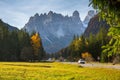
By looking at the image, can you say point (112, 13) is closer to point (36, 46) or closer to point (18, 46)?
point (18, 46)

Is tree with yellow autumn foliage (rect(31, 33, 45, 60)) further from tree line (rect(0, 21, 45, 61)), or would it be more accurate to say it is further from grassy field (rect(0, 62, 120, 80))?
grassy field (rect(0, 62, 120, 80))

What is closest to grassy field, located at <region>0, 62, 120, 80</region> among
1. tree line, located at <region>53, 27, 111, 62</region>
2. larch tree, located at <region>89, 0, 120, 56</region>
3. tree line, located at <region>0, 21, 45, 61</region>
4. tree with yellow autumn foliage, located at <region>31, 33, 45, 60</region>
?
larch tree, located at <region>89, 0, 120, 56</region>

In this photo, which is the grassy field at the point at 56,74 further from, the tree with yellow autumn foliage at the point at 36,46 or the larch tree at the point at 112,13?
the tree with yellow autumn foliage at the point at 36,46

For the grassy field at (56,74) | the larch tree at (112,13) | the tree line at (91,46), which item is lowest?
the grassy field at (56,74)

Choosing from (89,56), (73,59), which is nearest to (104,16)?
(89,56)

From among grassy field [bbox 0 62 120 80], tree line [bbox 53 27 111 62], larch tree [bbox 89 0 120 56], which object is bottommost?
grassy field [bbox 0 62 120 80]

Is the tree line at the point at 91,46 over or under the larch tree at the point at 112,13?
over

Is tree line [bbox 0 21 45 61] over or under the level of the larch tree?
over

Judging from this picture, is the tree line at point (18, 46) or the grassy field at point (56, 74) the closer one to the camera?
the grassy field at point (56, 74)

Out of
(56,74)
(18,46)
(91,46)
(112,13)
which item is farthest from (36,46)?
(112,13)

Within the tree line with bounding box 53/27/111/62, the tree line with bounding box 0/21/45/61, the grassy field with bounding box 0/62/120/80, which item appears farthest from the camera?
the tree line with bounding box 53/27/111/62

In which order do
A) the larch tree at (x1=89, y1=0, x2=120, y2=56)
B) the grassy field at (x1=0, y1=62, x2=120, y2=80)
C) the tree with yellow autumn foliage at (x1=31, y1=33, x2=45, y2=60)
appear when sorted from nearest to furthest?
1. the larch tree at (x1=89, y1=0, x2=120, y2=56)
2. the grassy field at (x1=0, y1=62, x2=120, y2=80)
3. the tree with yellow autumn foliage at (x1=31, y1=33, x2=45, y2=60)

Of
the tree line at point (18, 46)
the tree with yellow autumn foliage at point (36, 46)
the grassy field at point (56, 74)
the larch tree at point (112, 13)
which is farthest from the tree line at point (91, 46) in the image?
the larch tree at point (112, 13)

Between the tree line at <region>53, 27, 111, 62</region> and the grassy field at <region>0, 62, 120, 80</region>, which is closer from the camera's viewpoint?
the grassy field at <region>0, 62, 120, 80</region>
